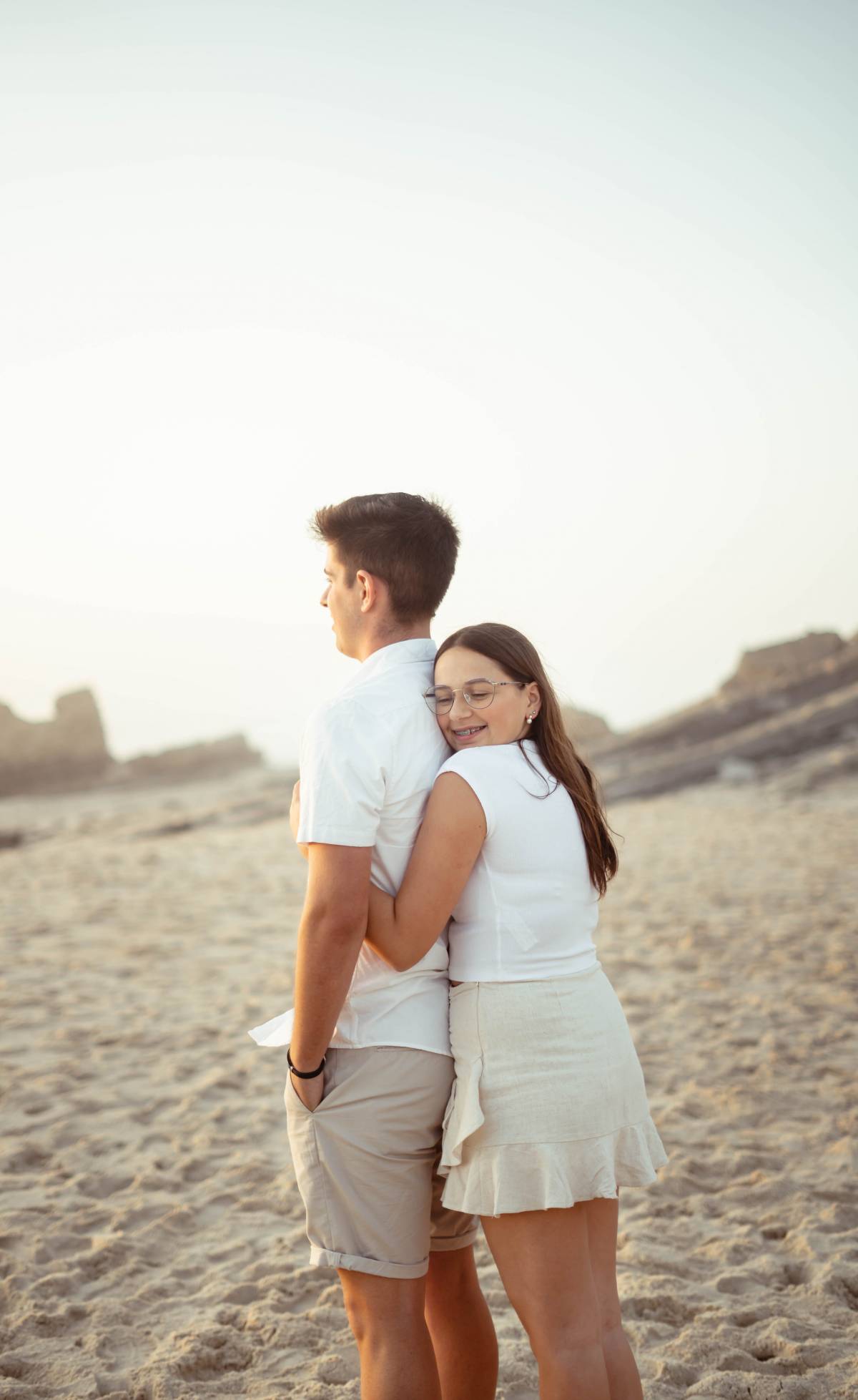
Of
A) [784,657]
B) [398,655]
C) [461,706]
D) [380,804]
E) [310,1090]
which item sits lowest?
[310,1090]

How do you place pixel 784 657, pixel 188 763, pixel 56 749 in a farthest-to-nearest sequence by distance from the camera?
pixel 188 763 → pixel 56 749 → pixel 784 657

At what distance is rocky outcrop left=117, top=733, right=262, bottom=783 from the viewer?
22.7 metres

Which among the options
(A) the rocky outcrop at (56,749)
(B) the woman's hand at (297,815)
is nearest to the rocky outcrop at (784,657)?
(A) the rocky outcrop at (56,749)

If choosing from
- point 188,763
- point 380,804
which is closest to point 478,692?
point 380,804

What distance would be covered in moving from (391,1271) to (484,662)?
Result: 4.06 feet

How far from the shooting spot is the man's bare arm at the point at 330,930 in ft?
5.89

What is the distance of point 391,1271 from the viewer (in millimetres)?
1856

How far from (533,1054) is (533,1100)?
0.29 feet

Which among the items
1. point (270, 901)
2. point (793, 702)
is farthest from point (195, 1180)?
point (793, 702)

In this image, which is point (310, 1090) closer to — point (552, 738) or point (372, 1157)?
point (372, 1157)

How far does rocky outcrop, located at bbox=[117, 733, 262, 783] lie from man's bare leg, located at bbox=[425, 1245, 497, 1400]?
21084 millimetres

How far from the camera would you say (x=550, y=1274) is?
1774 millimetres

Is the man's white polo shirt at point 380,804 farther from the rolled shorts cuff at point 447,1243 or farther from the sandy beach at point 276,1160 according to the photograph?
the sandy beach at point 276,1160

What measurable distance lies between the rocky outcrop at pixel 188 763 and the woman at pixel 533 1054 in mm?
21456
